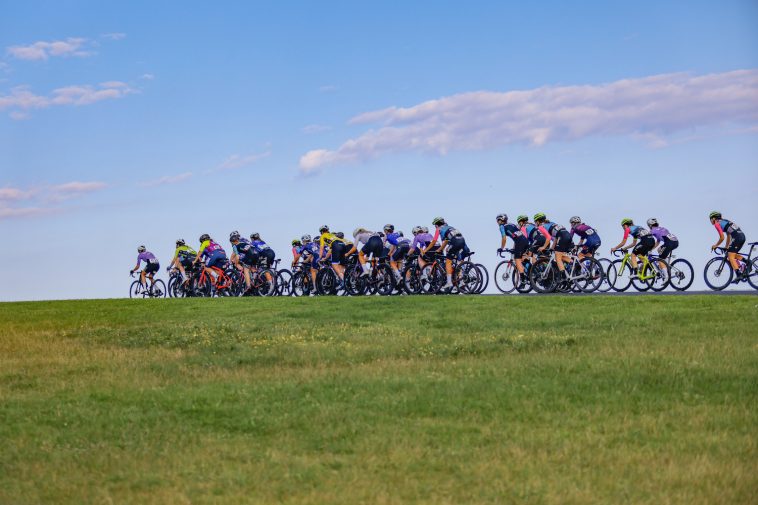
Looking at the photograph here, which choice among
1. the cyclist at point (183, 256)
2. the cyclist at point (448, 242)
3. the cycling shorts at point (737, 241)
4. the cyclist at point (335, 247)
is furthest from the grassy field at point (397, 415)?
the cyclist at point (183, 256)

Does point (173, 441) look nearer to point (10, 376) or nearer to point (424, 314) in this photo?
point (10, 376)

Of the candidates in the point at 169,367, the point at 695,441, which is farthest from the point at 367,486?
the point at 169,367

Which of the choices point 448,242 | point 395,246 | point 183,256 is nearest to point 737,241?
point 448,242

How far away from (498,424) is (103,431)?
182 inches

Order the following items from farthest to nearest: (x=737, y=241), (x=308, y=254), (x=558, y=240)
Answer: (x=308, y=254), (x=558, y=240), (x=737, y=241)

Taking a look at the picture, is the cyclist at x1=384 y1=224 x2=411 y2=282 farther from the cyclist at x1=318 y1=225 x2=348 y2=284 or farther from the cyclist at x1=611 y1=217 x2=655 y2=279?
the cyclist at x1=611 y1=217 x2=655 y2=279

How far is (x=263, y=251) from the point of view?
3759 centimetres

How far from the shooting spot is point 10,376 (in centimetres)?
1752

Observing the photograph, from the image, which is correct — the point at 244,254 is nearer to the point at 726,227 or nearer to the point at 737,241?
the point at 726,227

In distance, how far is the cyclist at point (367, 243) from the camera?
108 feet

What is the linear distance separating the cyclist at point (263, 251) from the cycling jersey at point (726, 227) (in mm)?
15943

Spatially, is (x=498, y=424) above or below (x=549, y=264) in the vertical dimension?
below

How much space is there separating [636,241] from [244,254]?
14204 mm

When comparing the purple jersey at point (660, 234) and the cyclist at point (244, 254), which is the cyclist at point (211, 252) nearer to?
the cyclist at point (244, 254)
